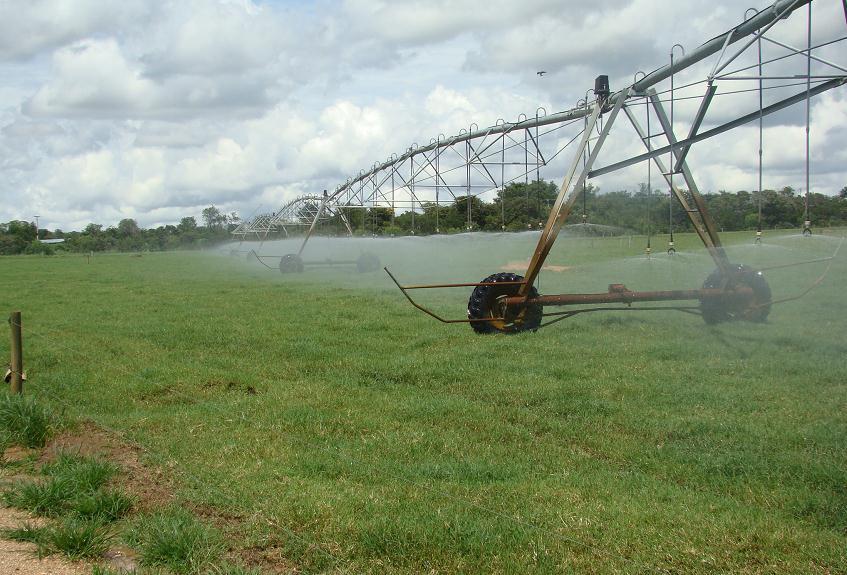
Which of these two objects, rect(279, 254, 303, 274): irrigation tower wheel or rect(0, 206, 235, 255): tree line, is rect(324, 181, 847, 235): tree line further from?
rect(0, 206, 235, 255): tree line

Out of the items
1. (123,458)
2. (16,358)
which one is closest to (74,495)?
(123,458)

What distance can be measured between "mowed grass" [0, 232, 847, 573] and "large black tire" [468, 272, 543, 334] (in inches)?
20.8

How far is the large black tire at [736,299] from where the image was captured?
14.1 meters

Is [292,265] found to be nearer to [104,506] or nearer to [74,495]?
[74,495]

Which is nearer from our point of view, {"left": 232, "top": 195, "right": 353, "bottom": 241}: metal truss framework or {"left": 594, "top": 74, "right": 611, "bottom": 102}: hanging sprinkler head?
{"left": 594, "top": 74, "right": 611, "bottom": 102}: hanging sprinkler head

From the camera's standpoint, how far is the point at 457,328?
16734 millimetres

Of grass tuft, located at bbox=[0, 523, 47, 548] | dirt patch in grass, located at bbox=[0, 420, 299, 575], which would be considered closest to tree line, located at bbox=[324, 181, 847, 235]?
dirt patch in grass, located at bbox=[0, 420, 299, 575]

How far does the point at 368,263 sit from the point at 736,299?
24.5m

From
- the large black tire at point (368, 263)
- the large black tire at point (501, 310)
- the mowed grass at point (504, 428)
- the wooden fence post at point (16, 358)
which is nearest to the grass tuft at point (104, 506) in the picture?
the mowed grass at point (504, 428)

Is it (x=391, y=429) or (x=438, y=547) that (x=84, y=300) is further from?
(x=438, y=547)

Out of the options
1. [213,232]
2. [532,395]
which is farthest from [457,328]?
[213,232]

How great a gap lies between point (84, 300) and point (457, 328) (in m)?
18.5

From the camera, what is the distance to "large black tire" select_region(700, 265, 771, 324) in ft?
46.1

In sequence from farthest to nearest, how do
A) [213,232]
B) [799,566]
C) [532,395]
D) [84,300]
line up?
[213,232] < [84,300] < [532,395] < [799,566]
